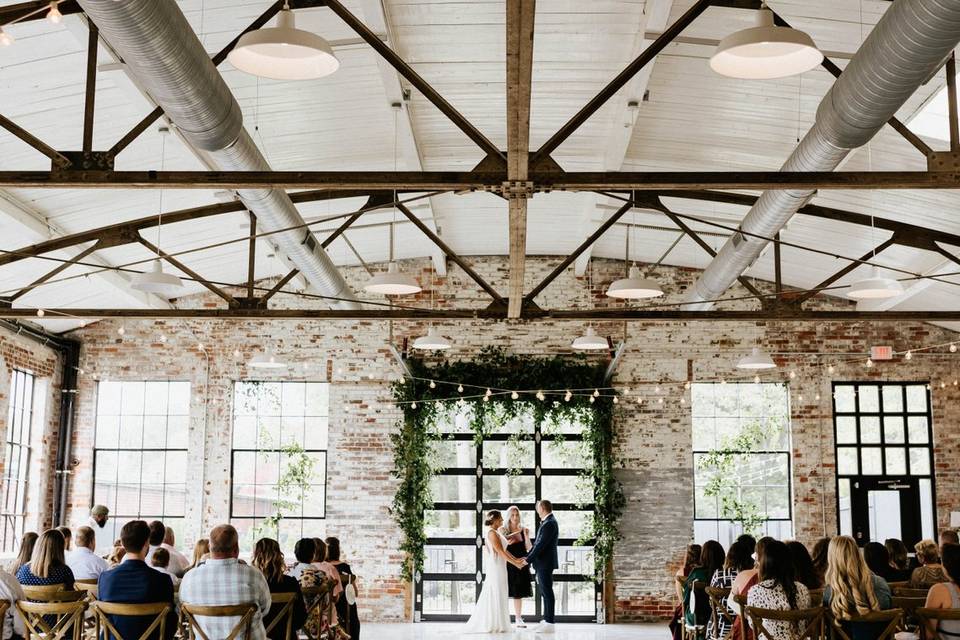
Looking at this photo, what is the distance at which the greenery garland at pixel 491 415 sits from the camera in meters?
14.5

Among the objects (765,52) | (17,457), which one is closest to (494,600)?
(17,457)

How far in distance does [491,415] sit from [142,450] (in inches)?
202

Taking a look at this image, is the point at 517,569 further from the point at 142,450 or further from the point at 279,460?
the point at 142,450

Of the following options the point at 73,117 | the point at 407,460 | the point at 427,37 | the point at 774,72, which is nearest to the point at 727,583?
the point at 774,72

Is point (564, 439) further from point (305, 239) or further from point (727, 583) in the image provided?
point (727, 583)

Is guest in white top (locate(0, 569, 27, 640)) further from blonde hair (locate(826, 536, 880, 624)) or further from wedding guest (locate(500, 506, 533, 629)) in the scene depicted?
wedding guest (locate(500, 506, 533, 629))

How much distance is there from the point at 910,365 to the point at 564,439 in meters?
5.08

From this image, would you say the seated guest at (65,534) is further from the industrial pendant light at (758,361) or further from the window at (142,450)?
the industrial pendant light at (758,361)

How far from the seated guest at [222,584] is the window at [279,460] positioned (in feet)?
29.6

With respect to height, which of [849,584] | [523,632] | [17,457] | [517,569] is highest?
[17,457]

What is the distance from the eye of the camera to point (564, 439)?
14.9 m

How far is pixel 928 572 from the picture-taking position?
7918 mm

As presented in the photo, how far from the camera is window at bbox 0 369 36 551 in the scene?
1376cm

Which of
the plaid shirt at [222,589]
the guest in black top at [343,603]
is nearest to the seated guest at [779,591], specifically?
the plaid shirt at [222,589]
